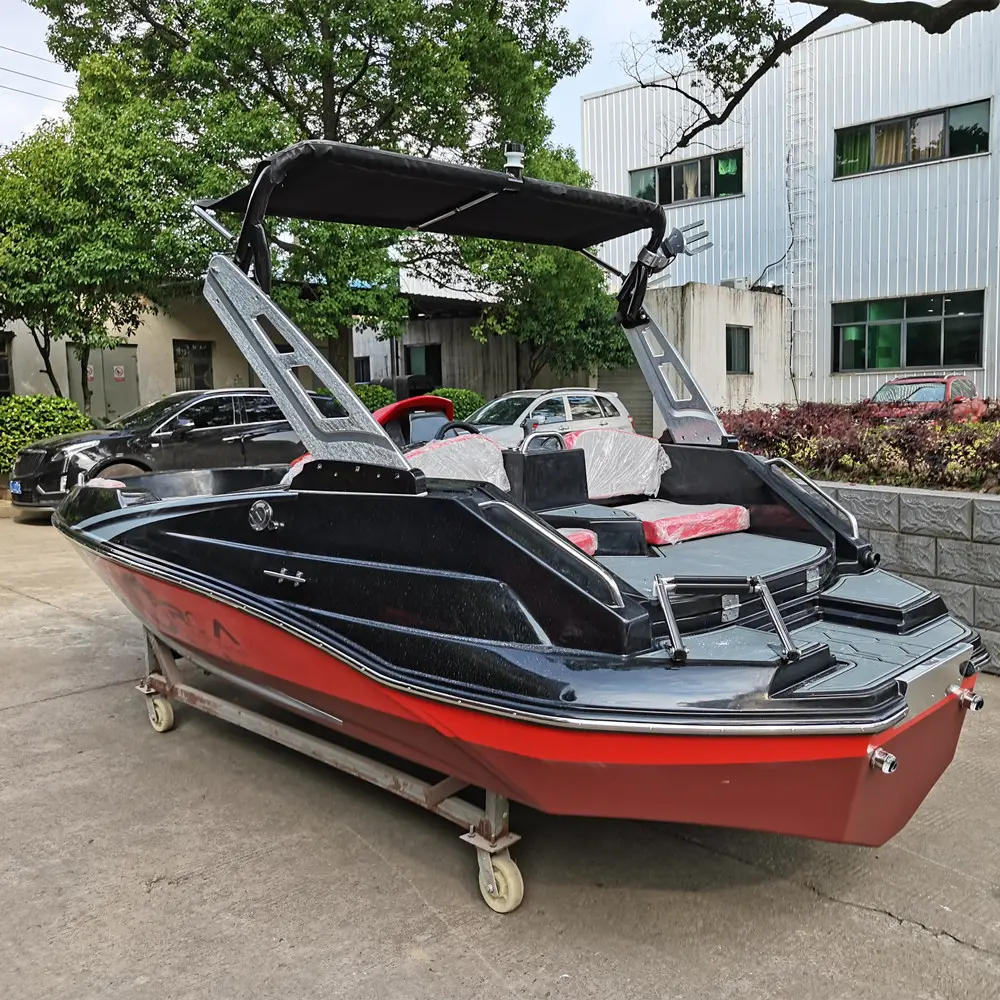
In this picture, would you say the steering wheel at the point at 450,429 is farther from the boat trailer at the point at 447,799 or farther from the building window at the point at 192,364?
the building window at the point at 192,364

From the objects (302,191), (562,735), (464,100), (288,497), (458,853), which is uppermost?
(464,100)

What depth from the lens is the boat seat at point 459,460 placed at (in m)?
3.56

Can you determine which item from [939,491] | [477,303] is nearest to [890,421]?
[939,491]

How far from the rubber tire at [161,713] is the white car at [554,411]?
859 cm

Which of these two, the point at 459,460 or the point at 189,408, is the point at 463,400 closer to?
the point at 189,408

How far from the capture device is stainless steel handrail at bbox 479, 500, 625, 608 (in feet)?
8.09

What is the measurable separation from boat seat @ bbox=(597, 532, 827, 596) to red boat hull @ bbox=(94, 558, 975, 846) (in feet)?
1.90

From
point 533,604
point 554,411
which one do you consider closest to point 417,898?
point 533,604

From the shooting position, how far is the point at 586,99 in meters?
20.7

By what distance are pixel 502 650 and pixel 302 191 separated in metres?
2.03

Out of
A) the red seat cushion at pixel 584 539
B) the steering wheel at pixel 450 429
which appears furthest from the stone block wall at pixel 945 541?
the red seat cushion at pixel 584 539

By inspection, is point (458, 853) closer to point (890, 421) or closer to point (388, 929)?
point (388, 929)

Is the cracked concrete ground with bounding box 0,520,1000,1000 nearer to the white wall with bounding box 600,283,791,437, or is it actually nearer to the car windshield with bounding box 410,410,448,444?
the car windshield with bounding box 410,410,448,444

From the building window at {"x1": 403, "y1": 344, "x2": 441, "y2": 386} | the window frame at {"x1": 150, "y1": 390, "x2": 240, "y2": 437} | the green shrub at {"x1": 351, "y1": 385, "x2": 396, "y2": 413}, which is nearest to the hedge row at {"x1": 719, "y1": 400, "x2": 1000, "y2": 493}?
the window frame at {"x1": 150, "y1": 390, "x2": 240, "y2": 437}
